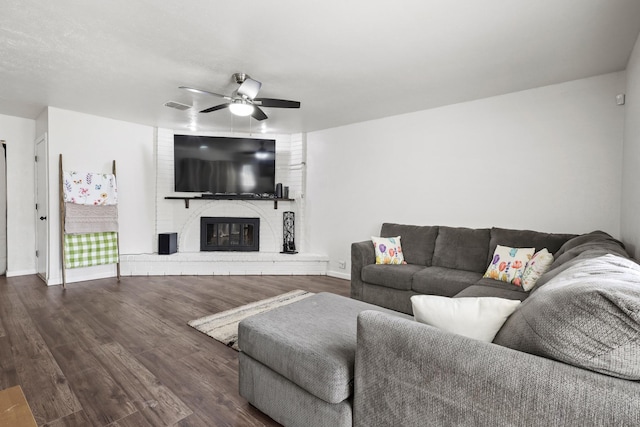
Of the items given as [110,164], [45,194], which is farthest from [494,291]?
[45,194]

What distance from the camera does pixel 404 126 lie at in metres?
4.21

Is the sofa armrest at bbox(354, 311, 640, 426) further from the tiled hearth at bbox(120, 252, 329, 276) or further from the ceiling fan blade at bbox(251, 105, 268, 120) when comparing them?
the tiled hearth at bbox(120, 252, 329, 276)

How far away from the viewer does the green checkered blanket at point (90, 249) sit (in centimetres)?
419

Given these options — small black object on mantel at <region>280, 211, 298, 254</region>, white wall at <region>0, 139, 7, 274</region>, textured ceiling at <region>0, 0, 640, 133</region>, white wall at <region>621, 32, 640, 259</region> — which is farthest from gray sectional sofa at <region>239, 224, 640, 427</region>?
white wall at <region>0, 139, 7, 274</region>

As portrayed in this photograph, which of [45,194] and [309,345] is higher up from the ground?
[45,194]

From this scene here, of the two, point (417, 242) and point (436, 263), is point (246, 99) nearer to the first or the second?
point (417, 242)

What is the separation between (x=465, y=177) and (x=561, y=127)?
3.30 feet

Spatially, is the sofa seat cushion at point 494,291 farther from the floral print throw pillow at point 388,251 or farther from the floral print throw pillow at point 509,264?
the floral print throw pillow at point 388,251

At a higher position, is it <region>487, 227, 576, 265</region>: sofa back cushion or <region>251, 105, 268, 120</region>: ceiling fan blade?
<region>251, 105, 268, 120</region>: ceiling fan blade

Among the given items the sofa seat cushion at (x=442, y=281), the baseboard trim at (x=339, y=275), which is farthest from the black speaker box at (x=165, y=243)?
the sofa seat cushion at (x=442, y=281)

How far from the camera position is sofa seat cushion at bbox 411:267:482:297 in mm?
2908

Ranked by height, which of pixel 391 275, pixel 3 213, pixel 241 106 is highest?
pixel 241 106

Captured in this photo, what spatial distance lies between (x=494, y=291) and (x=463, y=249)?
3.06ft

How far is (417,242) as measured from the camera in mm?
3730
